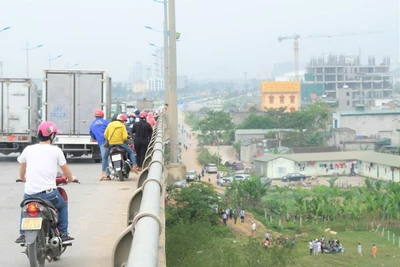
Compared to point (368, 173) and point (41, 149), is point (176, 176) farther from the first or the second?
point (368, 173)

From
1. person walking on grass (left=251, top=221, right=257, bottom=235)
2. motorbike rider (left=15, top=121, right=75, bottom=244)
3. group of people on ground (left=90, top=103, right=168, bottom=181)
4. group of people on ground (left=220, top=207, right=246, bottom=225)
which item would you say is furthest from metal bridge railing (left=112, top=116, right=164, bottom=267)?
person walking on grass (left=251, top=221, right=257, bottom=235)

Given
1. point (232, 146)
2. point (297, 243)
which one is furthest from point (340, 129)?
point (297, 243)

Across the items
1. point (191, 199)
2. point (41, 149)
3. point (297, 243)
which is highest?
point (41, 149)

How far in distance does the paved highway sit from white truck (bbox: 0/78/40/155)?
4815 mm

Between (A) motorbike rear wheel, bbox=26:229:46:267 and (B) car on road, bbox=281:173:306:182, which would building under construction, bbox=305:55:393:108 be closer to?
(B) car on road, bbox=281:173:306:182

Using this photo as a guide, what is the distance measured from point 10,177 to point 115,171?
308cm

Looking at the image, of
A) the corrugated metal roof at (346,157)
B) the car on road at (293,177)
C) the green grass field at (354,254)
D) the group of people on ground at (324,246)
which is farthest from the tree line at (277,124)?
the group of people on ground at (324,246)

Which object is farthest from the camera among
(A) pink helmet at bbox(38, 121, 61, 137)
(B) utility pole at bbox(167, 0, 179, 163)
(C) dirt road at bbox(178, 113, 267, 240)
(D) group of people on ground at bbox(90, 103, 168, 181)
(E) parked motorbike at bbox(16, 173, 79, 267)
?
(C) dirt road at bbox(178, 113, 267, 240)

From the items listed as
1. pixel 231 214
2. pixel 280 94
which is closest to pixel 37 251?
pixel 231 214

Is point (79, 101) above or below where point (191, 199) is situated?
above

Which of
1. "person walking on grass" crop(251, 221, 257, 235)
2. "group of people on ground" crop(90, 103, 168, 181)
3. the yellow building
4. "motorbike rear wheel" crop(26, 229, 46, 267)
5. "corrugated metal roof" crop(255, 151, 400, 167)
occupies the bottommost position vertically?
"person walking on grass" crop(251, 221, 257, 235)

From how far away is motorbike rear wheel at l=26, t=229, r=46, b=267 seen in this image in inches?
252

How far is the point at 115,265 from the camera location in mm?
5668

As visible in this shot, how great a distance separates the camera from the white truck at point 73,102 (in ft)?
69.4
